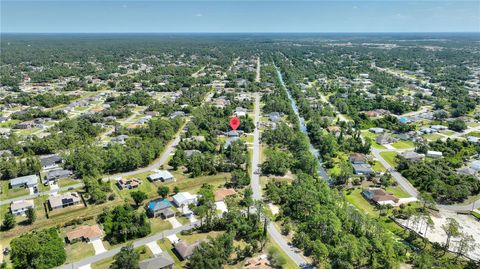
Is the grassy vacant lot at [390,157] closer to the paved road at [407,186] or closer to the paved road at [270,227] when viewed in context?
the paved road at [407,186]

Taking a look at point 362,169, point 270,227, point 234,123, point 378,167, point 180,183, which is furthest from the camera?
point 234,123

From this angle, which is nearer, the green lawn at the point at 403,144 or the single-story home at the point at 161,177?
the single-story home at the point at 161,177

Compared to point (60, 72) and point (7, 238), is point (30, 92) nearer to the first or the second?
point (60, 72)

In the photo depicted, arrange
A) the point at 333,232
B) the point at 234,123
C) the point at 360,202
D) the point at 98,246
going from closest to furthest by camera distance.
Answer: the point at 333,232
the point at 98,246
the point at 360,202
the point at 234,123

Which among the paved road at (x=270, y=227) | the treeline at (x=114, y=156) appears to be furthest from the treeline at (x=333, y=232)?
the treeline at (x=114, y=156)

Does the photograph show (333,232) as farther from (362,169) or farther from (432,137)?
(432,137)

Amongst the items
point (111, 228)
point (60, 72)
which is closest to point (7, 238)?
point (111, 228)

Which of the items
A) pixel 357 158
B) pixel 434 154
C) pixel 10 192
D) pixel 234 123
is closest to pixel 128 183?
pixel 10 192

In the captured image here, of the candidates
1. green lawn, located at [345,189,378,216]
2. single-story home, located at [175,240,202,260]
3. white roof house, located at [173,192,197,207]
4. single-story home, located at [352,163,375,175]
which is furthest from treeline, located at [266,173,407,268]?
single-story home, located at [352,163,375,175]
